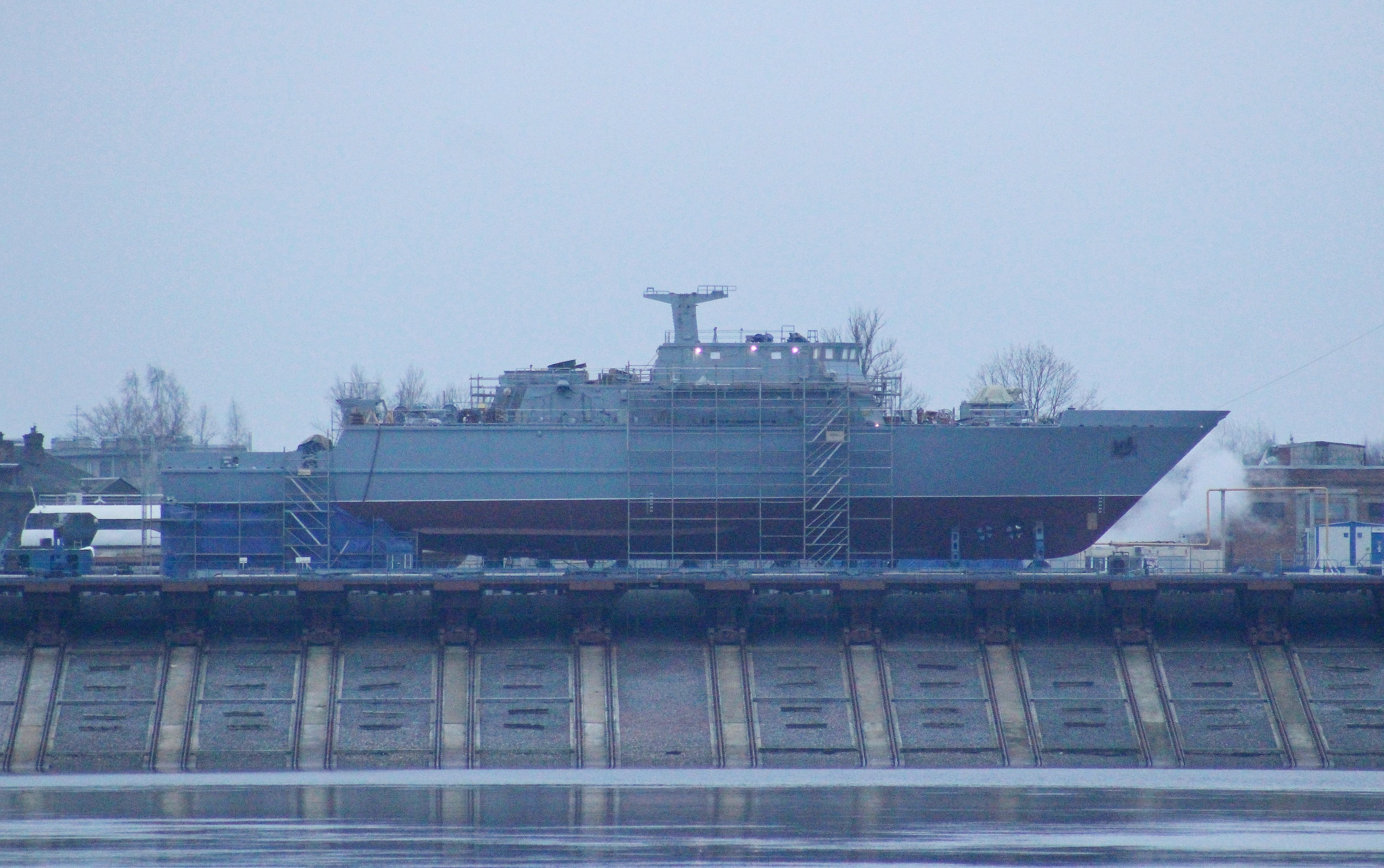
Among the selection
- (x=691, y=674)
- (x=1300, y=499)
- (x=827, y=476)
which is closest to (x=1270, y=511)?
(x=1300, y=499)

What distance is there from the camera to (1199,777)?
31.3 meters

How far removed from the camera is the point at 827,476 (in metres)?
42.2

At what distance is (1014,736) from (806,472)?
1107cm

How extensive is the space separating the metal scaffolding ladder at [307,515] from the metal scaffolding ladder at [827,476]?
14.2 meters

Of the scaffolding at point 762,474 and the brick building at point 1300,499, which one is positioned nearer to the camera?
the scaffolding at point 762,474

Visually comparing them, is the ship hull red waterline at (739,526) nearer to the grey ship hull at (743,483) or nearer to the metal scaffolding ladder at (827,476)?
the grey ship hull at (743,483)

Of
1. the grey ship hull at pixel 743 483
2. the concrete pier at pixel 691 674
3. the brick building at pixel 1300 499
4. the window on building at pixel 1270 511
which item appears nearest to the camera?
the concrete pier at pixel 691 674

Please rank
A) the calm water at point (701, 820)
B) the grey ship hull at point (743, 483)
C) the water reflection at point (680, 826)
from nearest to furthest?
the water reflection at point (680, 826)
the calm water at point (701, 820)
the grey ship hull at point (743, 483)

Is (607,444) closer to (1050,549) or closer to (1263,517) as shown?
(1050,549)

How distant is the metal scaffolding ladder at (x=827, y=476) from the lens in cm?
4175

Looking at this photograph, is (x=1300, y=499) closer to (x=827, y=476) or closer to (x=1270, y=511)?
(x=1270, y=511)

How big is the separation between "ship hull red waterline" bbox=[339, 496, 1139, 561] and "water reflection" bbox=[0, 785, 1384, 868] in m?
14.0

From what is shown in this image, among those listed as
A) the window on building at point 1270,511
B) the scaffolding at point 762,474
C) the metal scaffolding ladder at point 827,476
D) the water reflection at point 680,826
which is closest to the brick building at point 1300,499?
the window on building at point 1270,511

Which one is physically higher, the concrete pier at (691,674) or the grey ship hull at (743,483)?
the grey ship hull at (743,483)
